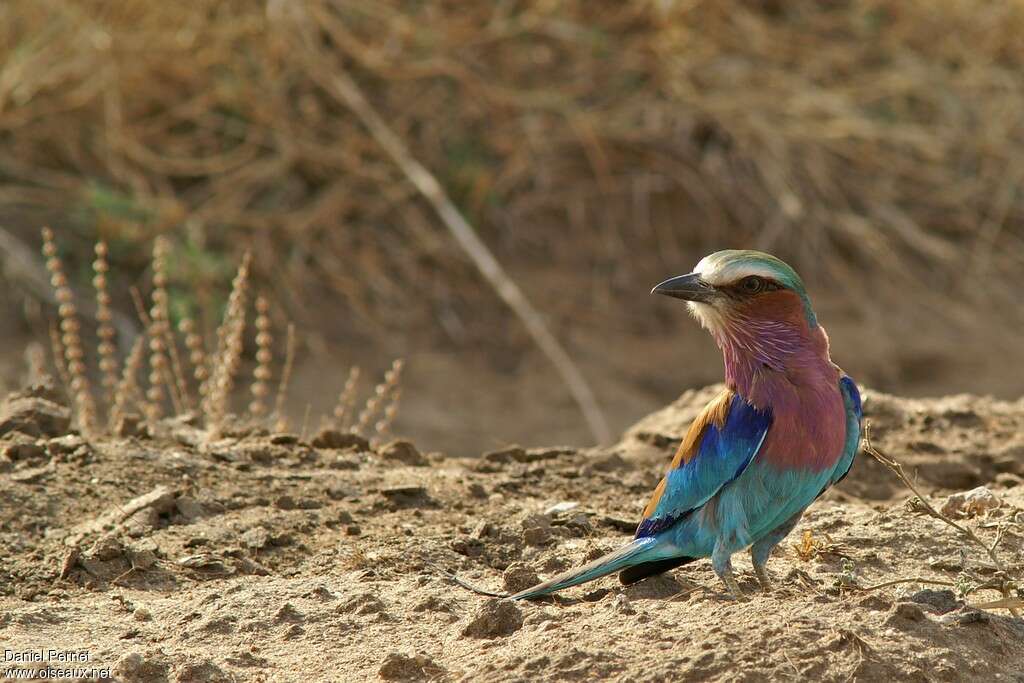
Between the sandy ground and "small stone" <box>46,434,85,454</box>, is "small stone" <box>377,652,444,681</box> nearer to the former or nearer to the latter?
the sandy ground

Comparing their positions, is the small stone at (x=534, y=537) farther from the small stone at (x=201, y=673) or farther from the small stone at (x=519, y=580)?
the small stone at (x=201, y=673)

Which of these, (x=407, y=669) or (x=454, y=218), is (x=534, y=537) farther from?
(x=454, y=218)

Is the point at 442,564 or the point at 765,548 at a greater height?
the point at 442,564

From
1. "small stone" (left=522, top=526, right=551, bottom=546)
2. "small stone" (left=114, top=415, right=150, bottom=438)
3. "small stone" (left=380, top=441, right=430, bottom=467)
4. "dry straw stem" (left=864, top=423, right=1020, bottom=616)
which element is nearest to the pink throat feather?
"dry straw stem" (left=864, top=423, right=1020, bottom=616)

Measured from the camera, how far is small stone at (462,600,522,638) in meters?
2.97

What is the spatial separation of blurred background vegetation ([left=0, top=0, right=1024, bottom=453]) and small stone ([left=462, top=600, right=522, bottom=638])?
3638mm

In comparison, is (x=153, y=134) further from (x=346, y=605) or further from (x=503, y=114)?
(x=346, y=605)

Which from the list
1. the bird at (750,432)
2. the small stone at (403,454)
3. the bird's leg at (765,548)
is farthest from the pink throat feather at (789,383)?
the small stone at (403,454)

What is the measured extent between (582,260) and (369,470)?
3.92 m

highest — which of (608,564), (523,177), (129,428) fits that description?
(523,177)

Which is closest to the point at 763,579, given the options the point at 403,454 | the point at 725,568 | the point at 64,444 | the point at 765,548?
the point at 765,548

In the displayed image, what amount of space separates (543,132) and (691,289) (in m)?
4.90

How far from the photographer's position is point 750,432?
297cm

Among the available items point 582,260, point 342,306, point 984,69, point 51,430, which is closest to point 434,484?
point 51,430
